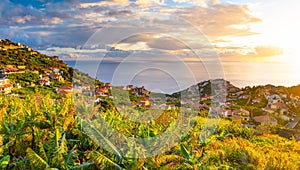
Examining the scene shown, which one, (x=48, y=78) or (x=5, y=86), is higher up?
(x=48, y=78)

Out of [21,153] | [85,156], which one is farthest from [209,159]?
[21,153]

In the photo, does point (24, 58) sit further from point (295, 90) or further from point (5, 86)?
point (295, 90)

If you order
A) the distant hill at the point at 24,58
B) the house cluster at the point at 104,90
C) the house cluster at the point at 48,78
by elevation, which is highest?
the distant hill at the point at 24,58

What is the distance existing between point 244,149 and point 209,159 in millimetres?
855

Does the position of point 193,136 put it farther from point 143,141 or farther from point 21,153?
point 21,153

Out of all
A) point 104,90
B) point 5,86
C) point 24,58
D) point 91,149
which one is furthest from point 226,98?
point 24,58

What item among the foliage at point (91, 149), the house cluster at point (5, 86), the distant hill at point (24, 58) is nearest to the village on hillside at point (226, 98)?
the house cluster at point (5, 86)

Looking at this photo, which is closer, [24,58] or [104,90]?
[104,90]

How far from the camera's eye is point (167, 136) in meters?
4.67

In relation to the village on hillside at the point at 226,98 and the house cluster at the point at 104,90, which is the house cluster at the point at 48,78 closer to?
the village on hillside at the point at 226,98

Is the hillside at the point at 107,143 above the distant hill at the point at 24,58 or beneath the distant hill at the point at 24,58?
beneath

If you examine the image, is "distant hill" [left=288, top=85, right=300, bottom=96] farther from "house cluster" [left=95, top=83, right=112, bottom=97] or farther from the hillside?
"house cluster" [left=95, top=83, right=112, bottom=97]

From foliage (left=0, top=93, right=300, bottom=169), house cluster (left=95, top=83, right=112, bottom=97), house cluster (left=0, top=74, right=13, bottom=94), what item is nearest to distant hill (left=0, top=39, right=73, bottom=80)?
house cluster (left=0, top=74, right=13, bottom=94)

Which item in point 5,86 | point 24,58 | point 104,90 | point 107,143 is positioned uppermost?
point 24,58
